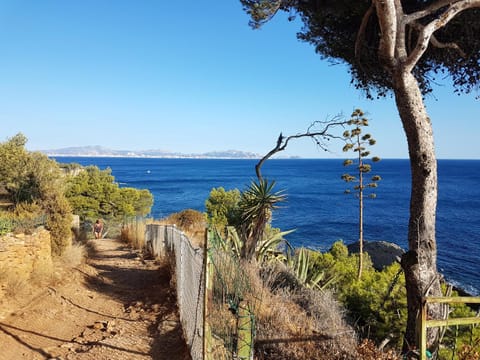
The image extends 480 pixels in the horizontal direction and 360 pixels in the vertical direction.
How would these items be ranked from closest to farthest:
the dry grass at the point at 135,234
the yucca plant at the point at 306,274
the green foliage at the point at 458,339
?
the green foliage at the point at 458,339 < the yucca plant at the point at 306,274 < the dry grass at the point at 135,234

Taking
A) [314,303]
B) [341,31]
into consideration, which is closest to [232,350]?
[314,303]

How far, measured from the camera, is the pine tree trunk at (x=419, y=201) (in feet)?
17.7

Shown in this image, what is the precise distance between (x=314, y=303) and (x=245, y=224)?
3323 millimetres

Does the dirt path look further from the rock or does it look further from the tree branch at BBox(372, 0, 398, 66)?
the rock

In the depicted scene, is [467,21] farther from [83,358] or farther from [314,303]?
[83,358]

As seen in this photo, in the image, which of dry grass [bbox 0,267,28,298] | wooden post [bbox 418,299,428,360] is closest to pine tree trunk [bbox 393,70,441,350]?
wooden post [bbox 418,299,428,360]

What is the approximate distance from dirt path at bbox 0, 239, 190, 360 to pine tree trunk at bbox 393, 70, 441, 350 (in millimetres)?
3526

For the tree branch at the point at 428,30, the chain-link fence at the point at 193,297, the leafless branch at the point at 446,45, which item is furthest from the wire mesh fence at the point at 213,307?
the leafless branch at the point at 446,45

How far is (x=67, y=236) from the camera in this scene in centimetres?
1039

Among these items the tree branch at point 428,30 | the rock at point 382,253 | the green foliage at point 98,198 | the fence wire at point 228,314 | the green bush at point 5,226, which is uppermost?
the tree branch at point 428,30

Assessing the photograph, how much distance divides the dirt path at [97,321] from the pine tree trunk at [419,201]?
353cm

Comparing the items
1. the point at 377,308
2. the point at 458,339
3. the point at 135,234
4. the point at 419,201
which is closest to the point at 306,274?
the point at 377,308

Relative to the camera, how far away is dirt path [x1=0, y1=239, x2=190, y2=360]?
5.08 meters

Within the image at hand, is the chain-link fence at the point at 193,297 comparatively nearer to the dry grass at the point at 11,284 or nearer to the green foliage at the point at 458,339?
the green foliage at the point at 458,339
